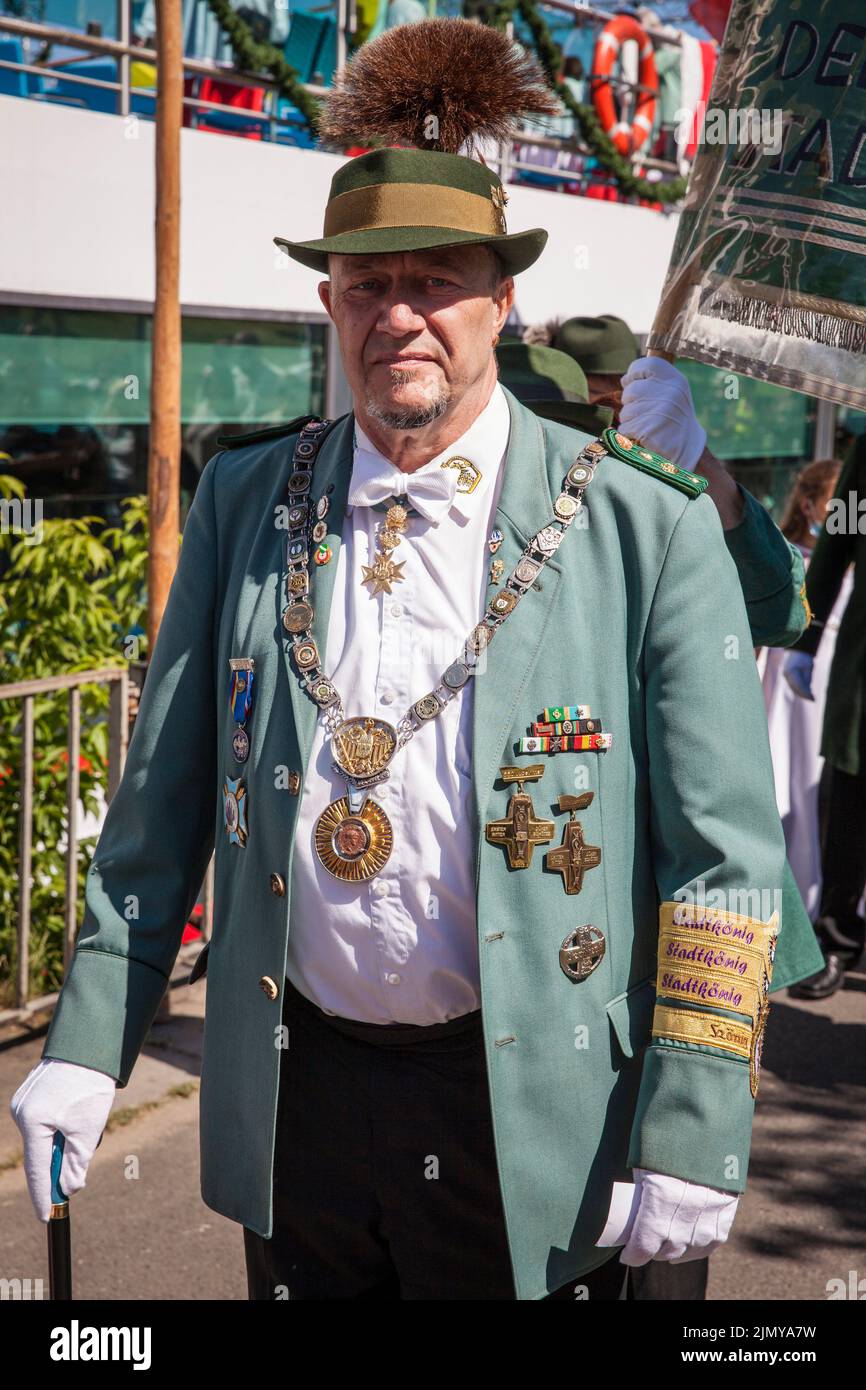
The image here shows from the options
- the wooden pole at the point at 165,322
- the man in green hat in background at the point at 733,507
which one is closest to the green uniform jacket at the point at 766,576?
the man in green hat in background at the point at 733,507

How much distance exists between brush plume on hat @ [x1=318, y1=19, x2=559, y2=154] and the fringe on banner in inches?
19.5

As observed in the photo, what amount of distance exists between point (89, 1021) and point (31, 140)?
5.21 metres

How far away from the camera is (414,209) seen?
6.91 feet

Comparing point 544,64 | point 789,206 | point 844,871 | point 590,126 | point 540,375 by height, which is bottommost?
point 844,871

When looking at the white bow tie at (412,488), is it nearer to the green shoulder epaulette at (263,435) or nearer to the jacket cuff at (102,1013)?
the green shoulder epaulette at (263,435)

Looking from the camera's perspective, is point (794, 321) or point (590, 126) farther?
point (590, 126)

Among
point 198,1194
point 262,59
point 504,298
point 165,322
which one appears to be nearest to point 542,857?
point 504,298

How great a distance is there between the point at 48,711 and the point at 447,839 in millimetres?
3119

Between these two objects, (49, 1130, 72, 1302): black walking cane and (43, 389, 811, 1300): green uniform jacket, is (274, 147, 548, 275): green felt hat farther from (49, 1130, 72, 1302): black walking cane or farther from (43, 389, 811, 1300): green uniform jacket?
(49, 1130, 72, 1302): black walking cane

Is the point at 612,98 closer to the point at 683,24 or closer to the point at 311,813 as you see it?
the point at 683,24

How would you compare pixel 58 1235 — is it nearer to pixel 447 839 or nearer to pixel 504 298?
pixel 447 839

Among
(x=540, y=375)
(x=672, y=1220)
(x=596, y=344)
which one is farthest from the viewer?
(x=596, y=344)

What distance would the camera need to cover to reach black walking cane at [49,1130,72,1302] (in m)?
2.11
